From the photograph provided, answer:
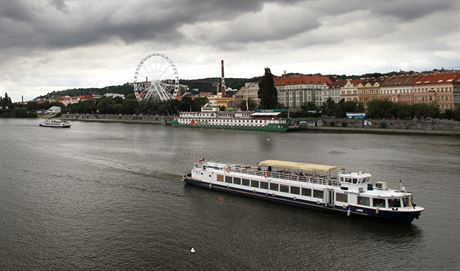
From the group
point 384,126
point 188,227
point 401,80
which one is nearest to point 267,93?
point 384,126

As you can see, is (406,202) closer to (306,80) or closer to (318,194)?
(318,194)

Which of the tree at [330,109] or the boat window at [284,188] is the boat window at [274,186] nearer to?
the boat window at [284,188]

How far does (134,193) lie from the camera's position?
34.4 meters

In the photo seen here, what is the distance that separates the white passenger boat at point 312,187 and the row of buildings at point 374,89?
78.7m

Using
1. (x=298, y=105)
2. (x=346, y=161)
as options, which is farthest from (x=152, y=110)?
(x=346, y=161)

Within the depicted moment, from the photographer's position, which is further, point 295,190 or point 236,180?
point 236,180

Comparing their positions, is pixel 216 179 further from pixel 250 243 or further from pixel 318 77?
pixel 318 77

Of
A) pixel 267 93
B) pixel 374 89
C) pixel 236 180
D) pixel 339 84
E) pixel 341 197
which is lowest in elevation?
pixel 341 197

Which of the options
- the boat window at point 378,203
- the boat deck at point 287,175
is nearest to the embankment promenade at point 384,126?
the boat deck at point 287,175

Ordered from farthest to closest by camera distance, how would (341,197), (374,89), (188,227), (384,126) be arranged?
(374,89) < (384,126) < (341,197) < (188,227)

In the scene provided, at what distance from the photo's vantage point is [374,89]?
407 ft

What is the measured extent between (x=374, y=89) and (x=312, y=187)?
101 meters

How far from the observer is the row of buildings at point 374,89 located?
106 meters

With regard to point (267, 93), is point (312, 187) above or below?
below
